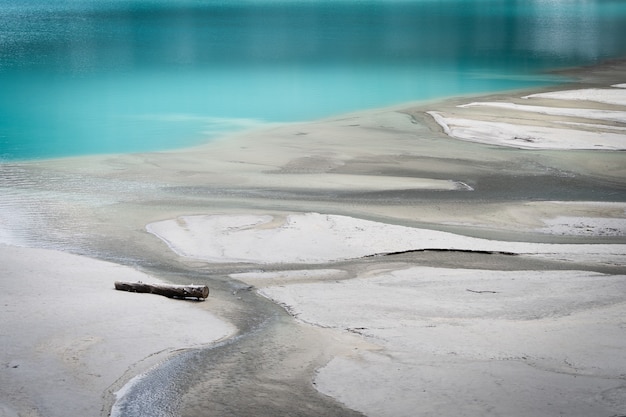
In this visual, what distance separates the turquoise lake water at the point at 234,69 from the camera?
687 inches

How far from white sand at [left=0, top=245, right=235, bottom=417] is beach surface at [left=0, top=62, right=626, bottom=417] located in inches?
0.7

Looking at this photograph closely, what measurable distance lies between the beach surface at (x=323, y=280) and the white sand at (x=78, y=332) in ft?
0.06

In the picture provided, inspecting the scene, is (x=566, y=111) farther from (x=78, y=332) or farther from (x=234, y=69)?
(x=78, y=332)

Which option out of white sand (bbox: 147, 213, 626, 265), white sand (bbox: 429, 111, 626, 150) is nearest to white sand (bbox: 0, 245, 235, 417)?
white sand (bbox: 147, 213, 626, 265)

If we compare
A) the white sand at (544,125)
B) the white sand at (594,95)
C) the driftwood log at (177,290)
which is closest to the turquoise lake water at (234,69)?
the white sand at (594,95)

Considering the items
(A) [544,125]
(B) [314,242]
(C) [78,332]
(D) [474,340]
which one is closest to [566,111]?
(A) [544,125]

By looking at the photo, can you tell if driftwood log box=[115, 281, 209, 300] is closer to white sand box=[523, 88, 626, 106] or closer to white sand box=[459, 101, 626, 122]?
white sand box=[459, 101, 626, 122]

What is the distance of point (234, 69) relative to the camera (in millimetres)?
27766

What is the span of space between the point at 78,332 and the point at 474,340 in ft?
9.28

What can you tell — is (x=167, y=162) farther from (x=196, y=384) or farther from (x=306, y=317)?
(x=196, y=384)

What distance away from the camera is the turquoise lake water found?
57.2 ft

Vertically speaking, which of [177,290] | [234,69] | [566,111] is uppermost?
[234,69]

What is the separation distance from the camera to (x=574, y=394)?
5.64 metres

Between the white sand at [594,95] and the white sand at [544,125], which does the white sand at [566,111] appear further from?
the white sand at [594,95]
